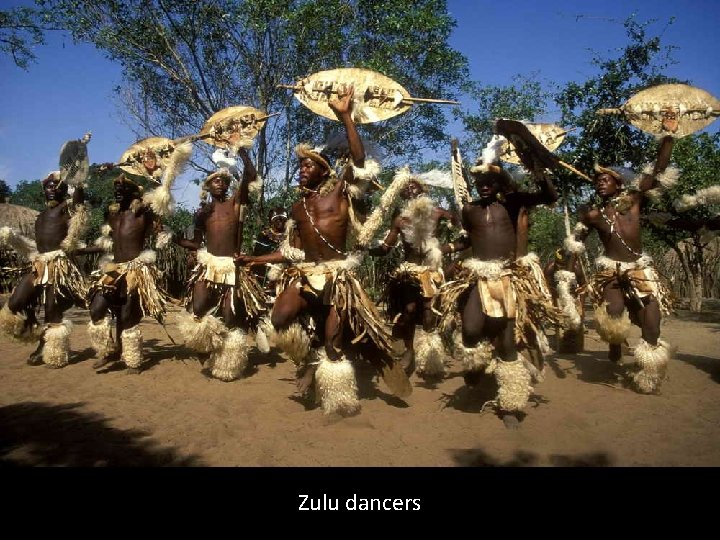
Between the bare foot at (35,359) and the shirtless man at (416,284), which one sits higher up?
the shirtless man at (416,284)

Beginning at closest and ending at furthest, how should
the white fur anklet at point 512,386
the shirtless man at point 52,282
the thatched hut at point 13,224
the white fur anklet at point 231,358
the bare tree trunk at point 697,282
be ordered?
1. the white fur anklet at point 512,386
2. the white fur anklet at point 231,358
3. the shirtless man at point 52,282
4. the bare tree trunk at point 697,282
5. the thatched hut at point 13,224

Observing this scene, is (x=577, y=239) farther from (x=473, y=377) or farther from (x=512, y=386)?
(x=512, y=386)

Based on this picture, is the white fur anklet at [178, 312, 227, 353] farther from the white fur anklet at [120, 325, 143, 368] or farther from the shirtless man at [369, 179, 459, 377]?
the shirtless man at [369, 179, 459, 377]

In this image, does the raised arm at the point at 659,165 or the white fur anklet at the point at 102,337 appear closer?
the raised arm at the point at 659,165

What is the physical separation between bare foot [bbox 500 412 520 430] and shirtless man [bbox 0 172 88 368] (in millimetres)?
4711

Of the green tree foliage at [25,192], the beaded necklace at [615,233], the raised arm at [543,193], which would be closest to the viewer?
the raised arm at [543,193]

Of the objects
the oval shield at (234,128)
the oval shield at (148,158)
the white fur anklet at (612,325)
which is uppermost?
the oval shield at (234,128)

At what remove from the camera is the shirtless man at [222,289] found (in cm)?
530

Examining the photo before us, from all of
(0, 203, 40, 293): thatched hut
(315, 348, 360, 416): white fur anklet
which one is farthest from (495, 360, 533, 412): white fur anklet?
(0, 203, 40, 293): thatched hut

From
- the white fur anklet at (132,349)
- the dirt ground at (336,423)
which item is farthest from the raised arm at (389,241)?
the white fur anklet at (132,349)

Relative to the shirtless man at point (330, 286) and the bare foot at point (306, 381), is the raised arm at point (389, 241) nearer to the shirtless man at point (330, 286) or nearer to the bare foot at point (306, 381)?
the shirtless man at point (330, 286)

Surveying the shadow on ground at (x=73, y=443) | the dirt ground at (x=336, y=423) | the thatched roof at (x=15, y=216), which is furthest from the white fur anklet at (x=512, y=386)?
the thatched roof at (x=15, y=216)

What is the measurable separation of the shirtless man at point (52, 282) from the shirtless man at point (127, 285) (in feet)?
1.21

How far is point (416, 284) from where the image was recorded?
18.3 ft
